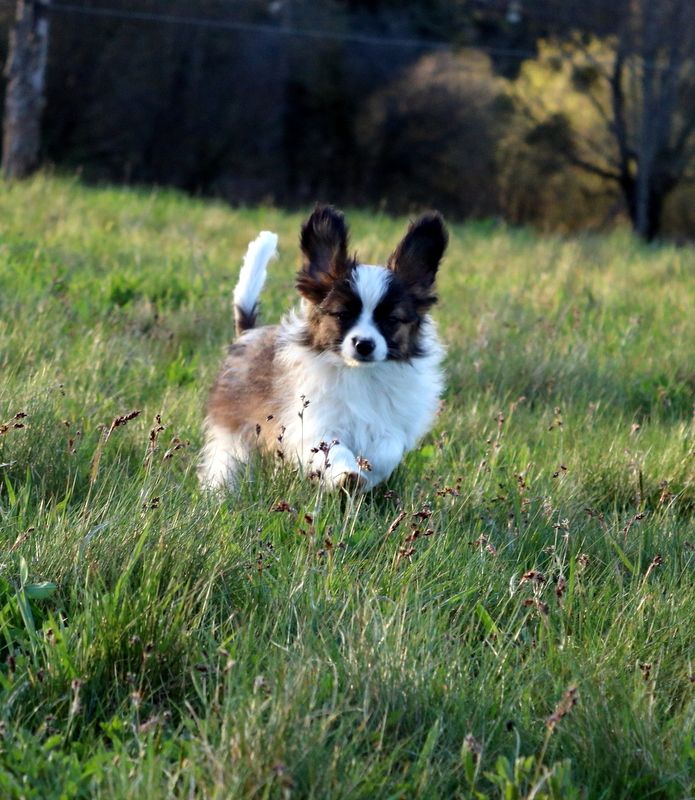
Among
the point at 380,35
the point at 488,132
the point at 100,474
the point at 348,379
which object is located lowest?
the point at 100,474

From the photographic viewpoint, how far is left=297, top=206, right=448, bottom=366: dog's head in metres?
4.15

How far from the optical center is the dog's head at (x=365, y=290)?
13.6 feet

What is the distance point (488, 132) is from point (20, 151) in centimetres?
1062

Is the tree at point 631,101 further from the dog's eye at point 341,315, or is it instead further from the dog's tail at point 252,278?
the dog's eye at point 341,315

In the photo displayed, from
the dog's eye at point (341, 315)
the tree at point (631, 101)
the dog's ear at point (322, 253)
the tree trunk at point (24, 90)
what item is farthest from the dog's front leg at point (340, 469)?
the tree at point (631, 101)

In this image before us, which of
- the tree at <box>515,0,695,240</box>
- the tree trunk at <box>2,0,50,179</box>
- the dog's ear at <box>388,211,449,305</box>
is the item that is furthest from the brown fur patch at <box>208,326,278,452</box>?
the tree at <box>515,0,695,240</box>

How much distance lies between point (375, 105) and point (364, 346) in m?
18.6

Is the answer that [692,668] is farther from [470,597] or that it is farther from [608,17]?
[608,17]

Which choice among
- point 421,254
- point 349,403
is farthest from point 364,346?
point 421,254

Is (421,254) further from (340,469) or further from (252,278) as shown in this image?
(340,469)

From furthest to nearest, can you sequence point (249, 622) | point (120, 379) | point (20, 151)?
point (20, 151) → point (120, 379) → point (249, 622)

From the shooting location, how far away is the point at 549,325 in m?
6.89

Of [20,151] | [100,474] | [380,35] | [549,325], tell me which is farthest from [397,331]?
[380,35]

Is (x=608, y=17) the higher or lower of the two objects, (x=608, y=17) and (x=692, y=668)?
the higher
